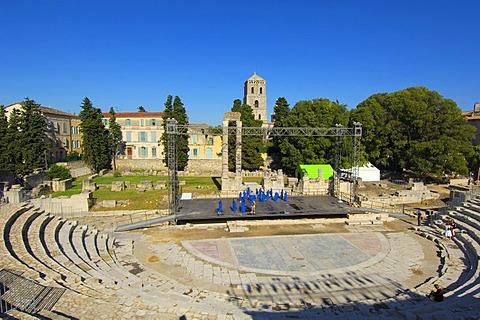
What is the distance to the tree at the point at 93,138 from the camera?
144 feet

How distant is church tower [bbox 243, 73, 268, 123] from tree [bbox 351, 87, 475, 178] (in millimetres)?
38728

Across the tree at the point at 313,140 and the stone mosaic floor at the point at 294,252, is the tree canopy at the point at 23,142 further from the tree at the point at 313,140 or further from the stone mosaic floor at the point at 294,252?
the tree at the point at 313,140

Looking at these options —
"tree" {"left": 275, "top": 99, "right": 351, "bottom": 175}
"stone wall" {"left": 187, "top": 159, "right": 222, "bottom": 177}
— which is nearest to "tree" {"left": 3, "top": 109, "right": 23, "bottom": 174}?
"stone wall" {"left": 187, "top": 159, "right": 222, "bottom": 177}

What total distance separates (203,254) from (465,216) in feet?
53.7

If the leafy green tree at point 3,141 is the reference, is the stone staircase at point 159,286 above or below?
below

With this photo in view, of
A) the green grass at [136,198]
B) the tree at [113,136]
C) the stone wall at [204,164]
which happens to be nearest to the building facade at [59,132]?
the tree at [113,136]

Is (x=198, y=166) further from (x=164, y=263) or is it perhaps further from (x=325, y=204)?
(x=164, y=263)

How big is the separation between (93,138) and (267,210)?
101ft

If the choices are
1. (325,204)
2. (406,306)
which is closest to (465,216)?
(325,204)

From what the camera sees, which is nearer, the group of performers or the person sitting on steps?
the person sitting on steps

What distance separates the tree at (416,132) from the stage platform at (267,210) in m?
14.4

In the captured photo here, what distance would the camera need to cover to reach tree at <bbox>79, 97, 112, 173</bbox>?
43.8 meters

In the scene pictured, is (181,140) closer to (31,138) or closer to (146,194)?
(146,194)

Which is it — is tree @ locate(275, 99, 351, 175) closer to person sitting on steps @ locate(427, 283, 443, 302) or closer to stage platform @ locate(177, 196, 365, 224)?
stage platform @ locate(177, 196, 365, 224)
